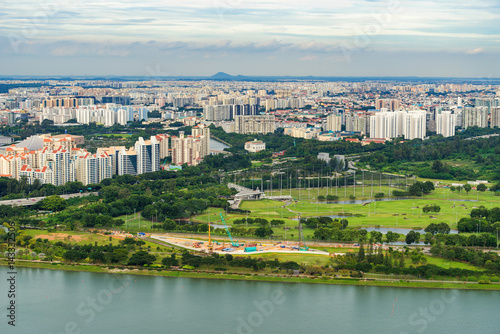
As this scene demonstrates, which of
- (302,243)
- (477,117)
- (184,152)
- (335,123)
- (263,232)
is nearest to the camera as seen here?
(302,243)

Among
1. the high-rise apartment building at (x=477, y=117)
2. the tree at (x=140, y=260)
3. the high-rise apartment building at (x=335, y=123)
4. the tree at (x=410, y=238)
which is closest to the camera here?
the tree at (x=140, y=260)

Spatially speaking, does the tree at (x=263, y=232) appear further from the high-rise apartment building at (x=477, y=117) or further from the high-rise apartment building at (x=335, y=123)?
the high-rise apartment building at (x=477, y=117)

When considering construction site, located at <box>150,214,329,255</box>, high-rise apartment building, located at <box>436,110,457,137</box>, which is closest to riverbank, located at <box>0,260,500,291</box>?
construction site, located at <box>150,214,329,255</box>

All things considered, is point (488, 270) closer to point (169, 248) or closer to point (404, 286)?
point (404, 286)

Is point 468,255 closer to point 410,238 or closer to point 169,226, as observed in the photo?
point 410,238

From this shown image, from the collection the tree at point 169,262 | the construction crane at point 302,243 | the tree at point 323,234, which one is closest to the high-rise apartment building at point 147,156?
the construction crane at point 302,243

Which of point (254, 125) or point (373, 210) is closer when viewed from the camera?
point (373, 210)

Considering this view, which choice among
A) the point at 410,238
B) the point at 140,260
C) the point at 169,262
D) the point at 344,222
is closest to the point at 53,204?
the point at 140,260

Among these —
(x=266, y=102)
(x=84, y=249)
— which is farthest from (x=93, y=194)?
(x=266, y=102)
